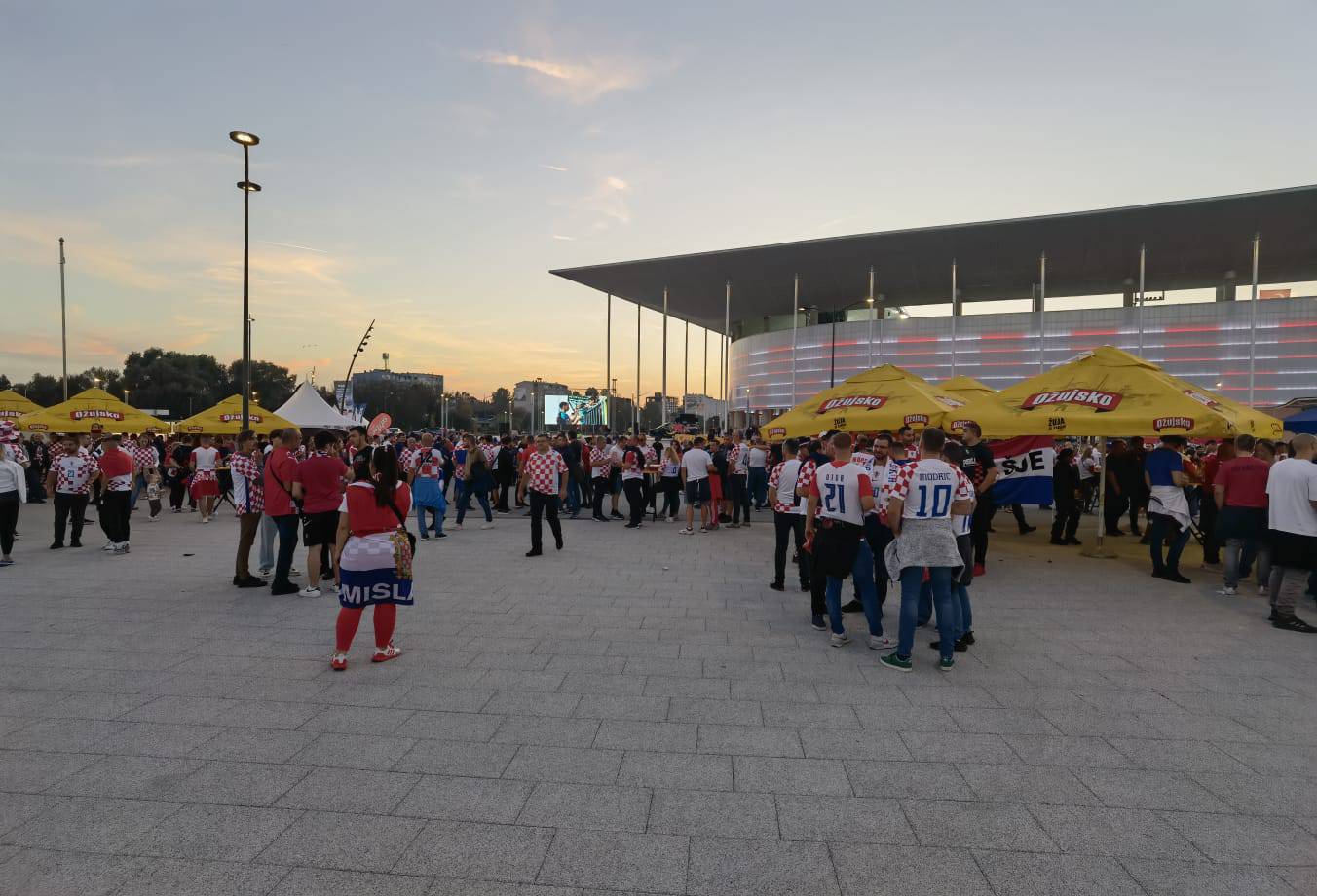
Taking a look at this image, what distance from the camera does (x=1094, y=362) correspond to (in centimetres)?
994

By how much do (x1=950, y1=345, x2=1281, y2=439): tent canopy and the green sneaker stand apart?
4797mm

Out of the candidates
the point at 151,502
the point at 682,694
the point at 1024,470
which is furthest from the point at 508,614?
the point at 151,502

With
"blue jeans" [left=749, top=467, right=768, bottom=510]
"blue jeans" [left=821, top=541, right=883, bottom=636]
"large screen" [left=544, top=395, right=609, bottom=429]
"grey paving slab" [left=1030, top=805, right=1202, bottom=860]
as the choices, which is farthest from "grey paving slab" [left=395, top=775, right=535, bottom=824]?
"large screen" [left=544, top=395, right=609, bottom=429]

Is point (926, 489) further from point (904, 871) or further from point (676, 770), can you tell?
point (904, 871)

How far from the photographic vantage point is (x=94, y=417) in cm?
1855

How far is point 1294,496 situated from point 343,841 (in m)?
8.51

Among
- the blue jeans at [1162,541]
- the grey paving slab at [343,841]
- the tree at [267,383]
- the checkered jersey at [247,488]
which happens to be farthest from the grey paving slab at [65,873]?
the tree at [267,383]

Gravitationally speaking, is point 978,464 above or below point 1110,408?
below

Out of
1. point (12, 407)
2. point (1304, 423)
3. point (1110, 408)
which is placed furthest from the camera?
point (12, 407)

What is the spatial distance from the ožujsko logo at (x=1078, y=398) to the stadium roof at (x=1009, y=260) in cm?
3187

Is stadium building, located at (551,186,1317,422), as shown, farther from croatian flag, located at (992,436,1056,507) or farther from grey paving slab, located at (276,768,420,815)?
grey paving slab, located at (276,768,420,815)

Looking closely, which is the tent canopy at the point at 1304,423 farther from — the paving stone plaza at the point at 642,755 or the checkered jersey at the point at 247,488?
the checkered jersey at the point at 247,488

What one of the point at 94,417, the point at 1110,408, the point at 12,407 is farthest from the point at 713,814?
the point at 12,407

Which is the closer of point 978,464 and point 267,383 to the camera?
point 978,464
